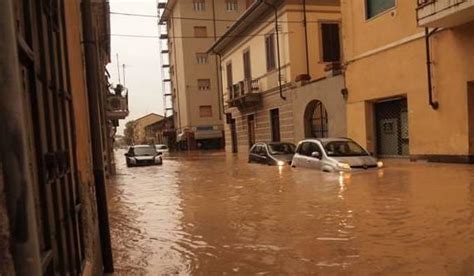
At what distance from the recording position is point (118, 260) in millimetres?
7188

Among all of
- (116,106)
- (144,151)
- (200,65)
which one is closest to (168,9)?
(200,65)

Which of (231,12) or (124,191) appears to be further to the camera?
(231,12)

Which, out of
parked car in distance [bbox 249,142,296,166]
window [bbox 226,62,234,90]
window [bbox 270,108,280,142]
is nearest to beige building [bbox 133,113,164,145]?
window [bbox 226,62,234,90]

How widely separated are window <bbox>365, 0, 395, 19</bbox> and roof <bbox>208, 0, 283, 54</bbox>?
7959 mm

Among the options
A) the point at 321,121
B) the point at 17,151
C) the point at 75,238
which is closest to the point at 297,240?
the point at 75,238

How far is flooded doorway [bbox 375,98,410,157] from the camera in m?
20.2

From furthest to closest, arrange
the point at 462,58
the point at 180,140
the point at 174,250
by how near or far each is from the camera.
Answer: the point at 180,140, the point at 462,58, the point at 174,250

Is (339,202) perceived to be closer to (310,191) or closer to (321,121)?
(310,191)

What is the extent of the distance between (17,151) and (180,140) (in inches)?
2288

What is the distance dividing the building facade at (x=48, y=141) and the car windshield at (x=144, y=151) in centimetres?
2680

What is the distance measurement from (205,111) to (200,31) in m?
8.99

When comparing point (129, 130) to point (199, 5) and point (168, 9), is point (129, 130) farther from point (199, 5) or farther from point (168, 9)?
point (199, 5)

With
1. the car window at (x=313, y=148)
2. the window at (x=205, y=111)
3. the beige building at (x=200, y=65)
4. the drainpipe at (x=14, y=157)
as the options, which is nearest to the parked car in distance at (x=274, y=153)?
the car window at (x=313, y=148)

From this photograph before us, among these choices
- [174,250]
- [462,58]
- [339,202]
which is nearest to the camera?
[174,250]
